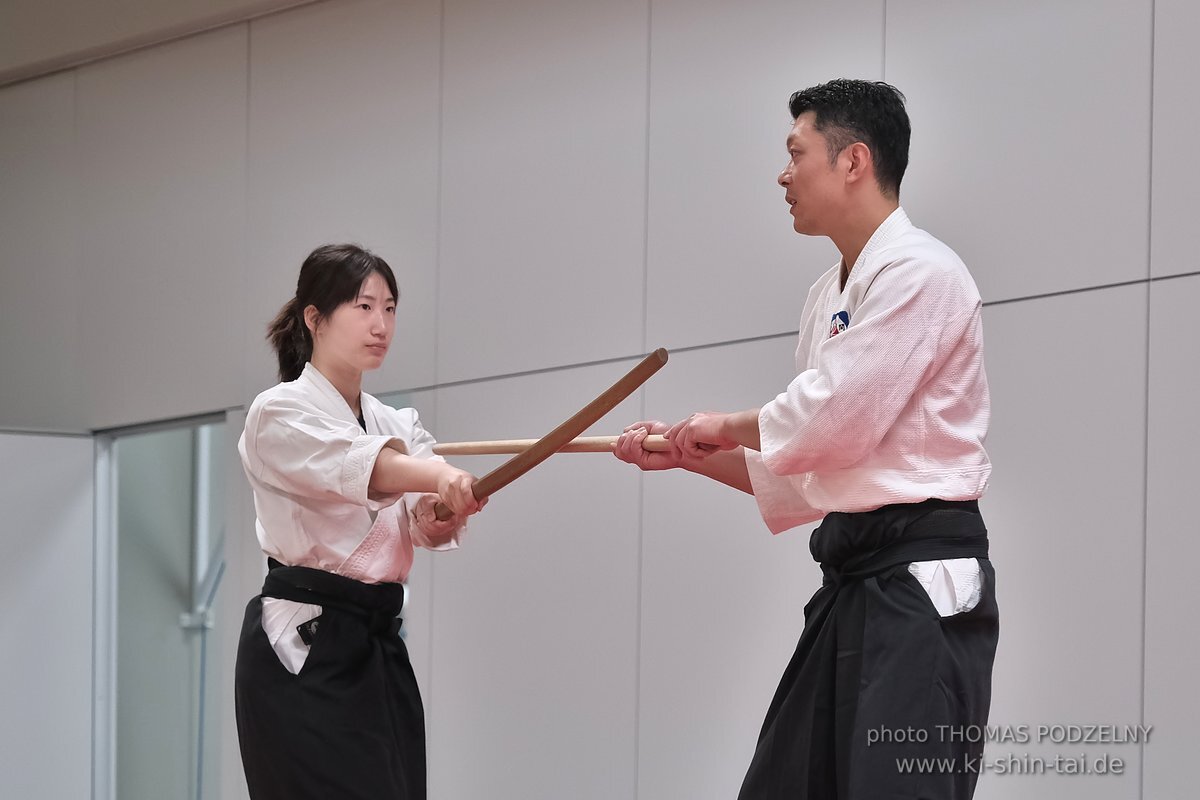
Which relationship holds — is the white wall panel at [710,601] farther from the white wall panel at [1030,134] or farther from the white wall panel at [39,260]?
the white wall panel at [39,260]

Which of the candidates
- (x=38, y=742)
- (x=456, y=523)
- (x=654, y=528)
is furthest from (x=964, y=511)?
(x=38, y=742)

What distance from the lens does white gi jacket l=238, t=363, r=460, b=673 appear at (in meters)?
3.06

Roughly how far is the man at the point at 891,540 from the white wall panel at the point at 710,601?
174cm

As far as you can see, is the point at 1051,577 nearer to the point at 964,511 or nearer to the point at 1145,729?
the point at 1145,729

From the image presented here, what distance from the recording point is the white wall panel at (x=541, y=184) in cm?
482

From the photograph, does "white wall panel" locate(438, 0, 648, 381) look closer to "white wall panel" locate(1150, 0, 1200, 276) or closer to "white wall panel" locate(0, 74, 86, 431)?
"white wall panel" locate(1150, 0, 1200, 276)

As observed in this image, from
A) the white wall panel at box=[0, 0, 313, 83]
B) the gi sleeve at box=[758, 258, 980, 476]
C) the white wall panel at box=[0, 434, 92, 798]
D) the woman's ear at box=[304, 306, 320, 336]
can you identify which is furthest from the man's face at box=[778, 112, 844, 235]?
the white wall panel at box=[0, 434, 92, 798]

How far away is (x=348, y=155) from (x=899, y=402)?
3.64m

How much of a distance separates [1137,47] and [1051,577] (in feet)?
4.14

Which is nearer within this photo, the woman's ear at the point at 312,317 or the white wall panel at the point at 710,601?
the woman's ear at the point at 312,317

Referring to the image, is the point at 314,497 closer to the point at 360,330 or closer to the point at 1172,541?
the point at 360,330

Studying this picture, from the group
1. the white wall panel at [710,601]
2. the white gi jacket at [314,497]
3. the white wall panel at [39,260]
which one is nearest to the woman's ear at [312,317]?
the white gi jacket at [314,497]

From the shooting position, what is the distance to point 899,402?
238 centimetres

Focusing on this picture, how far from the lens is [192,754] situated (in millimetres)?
6031
